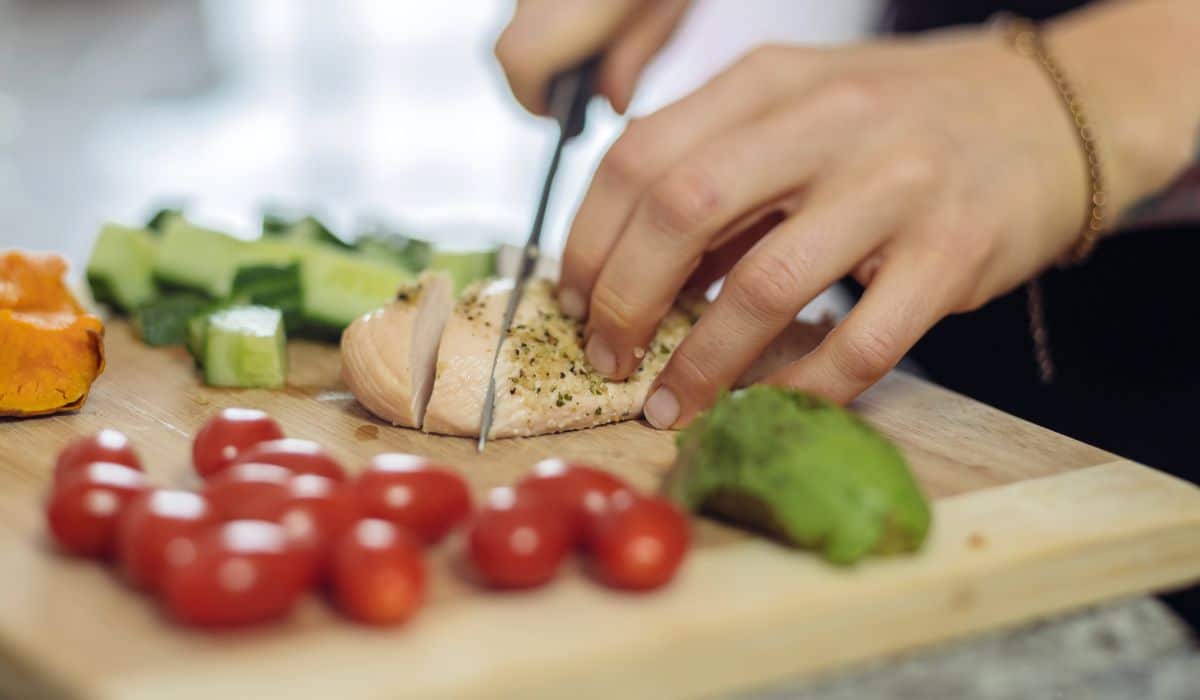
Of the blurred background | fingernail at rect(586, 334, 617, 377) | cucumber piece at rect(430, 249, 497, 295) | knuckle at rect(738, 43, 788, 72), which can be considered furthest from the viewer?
the blurred background

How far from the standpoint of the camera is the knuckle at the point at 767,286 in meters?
2.52

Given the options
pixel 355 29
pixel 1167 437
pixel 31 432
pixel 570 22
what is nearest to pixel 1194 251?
pixel 1167 437

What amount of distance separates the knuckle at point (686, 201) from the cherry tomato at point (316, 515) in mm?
978

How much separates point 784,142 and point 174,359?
1641 millimetres

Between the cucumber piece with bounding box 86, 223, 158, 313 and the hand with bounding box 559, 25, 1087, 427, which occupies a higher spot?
the hand with bounding box 559, 25, 1087, 427

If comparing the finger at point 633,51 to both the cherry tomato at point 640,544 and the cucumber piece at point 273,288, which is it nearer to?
the cucumber piece at point 273,288

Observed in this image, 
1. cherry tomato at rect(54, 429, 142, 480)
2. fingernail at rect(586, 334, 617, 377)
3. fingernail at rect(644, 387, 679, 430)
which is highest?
cherry tomato at rect(54, 429, 142, 480)

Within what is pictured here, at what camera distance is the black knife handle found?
3.07 metres

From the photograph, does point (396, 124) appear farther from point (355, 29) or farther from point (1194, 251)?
point (1194, 251)

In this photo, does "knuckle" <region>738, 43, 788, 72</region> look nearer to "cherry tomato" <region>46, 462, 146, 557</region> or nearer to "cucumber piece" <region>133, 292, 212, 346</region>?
"cucumber piece" <region>133, 292, 212, 346</region>

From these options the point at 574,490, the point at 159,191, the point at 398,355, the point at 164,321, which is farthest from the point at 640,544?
the point at 159,191

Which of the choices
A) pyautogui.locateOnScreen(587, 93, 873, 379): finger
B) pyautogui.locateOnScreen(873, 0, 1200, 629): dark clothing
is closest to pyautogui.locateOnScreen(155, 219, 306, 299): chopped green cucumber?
pyautogui.locateOnScreen(587, 93, 873, 379): finger

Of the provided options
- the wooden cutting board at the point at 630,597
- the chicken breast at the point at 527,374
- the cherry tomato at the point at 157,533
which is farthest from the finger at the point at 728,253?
the cherry tomato at the point at 157,533

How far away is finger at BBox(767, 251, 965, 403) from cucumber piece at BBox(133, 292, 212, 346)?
1622 mm
